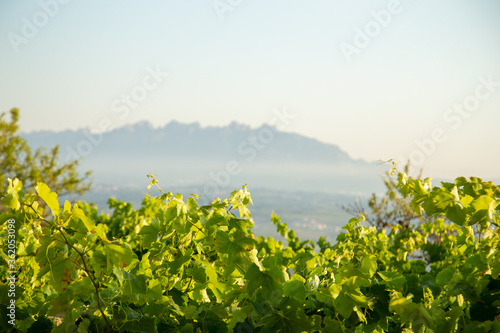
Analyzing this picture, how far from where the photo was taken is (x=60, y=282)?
1.50 metres

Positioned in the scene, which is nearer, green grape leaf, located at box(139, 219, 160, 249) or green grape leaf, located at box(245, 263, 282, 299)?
green grape leaf, located at box(245, 263, 282, 299)

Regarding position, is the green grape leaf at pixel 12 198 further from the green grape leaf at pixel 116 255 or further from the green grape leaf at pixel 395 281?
the green grape leaf at pixel 395 281

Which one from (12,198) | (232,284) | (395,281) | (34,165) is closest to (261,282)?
(232,284)

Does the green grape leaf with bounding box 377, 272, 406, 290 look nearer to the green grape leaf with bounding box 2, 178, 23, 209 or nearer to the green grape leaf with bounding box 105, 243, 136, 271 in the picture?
the green grape leaf with bounding box 105, 243, 136, 271

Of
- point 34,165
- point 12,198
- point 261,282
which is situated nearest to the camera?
point 12,198

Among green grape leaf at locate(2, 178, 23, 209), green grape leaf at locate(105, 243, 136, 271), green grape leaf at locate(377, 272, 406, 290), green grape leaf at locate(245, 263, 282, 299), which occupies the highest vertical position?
green grape leaf at locate(2, 178, 23, 209)

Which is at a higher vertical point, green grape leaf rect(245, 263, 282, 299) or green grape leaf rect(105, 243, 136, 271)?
green grape leaf rect(105, 243, 136, 271)

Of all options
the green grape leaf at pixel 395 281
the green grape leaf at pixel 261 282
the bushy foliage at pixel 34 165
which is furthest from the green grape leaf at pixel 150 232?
the bushy foliage at pixel 34 165

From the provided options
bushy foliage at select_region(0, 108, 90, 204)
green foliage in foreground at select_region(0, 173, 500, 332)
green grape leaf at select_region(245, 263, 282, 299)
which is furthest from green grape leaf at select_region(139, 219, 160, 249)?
bushy foliage at select_region(0, 108, 90, 204)

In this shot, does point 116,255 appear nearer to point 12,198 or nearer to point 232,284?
point 12,198

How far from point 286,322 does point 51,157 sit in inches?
544

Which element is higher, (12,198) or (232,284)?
(12,198)

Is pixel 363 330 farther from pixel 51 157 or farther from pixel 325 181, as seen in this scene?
pixel 325 181

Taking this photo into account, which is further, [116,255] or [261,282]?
[261,282]
